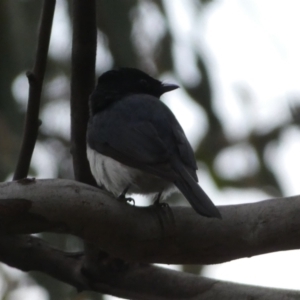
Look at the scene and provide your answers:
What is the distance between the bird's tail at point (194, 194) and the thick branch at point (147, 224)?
93 mm

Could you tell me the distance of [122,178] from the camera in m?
4.00

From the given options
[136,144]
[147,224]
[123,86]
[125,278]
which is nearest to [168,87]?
[123,86]

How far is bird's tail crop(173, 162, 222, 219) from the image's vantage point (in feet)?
9.46

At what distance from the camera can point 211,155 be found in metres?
5.78

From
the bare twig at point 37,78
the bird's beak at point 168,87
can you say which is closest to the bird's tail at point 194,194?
the bare twig at point 37,78

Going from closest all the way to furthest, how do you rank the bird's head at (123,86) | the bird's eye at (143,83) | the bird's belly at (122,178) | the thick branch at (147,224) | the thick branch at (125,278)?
the thick branch at (147,224) < the thick branch at (125,278) < the bird's belly at (122,178) < the bird's head at (123,86) < the bird's eye at (143,83)

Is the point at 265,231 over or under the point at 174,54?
under

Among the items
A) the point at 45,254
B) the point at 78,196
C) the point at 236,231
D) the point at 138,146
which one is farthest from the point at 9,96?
the point at 236,231

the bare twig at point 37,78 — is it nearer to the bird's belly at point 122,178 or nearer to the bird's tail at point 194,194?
the bird's belly at point 122,178

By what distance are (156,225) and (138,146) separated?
89 cm

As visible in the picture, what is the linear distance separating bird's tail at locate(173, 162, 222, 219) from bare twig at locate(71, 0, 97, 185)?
0.53m

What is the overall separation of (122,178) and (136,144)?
10.6 inches

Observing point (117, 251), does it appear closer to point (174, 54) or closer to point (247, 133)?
point (174, 54)

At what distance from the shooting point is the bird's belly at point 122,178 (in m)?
3.92
